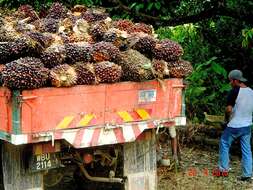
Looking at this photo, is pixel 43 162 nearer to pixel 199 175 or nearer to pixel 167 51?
pixel 167 51

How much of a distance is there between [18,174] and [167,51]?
6.22 feet

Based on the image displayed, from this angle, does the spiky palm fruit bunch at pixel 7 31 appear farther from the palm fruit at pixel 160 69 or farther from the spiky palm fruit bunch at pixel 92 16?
the palm fruit at pixel 160 69

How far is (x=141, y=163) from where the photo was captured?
5.92 m

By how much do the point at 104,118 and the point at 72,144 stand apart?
402 millimetres

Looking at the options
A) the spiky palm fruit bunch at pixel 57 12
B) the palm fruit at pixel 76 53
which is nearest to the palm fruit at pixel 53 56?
the palm fruit at pixel 76 53

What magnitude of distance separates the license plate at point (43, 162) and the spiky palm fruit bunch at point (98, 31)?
1.33m

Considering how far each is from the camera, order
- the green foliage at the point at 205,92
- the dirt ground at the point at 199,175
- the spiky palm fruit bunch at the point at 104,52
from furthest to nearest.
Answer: the green foliage at the point at 205,92
the dirt ground at the point at 199,175
the spiky palm fruit bunch at the point at 104,52

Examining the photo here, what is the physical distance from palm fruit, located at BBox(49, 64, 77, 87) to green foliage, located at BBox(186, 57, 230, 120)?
4.78 meters

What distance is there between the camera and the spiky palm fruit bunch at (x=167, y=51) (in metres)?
5.75

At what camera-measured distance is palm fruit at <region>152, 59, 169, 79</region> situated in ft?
18.2

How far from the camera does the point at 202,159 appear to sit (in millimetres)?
8359

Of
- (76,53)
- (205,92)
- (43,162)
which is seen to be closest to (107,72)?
(76,53)

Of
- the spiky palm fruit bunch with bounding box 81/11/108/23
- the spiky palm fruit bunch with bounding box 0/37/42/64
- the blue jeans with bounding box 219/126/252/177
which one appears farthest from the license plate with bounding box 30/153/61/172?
the blue jeans with bounding box 219/126/252/177

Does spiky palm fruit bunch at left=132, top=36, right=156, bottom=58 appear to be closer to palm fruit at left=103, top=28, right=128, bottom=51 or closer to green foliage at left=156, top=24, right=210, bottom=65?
palm fruit at left=103, top=28, right=128, bottom=51
